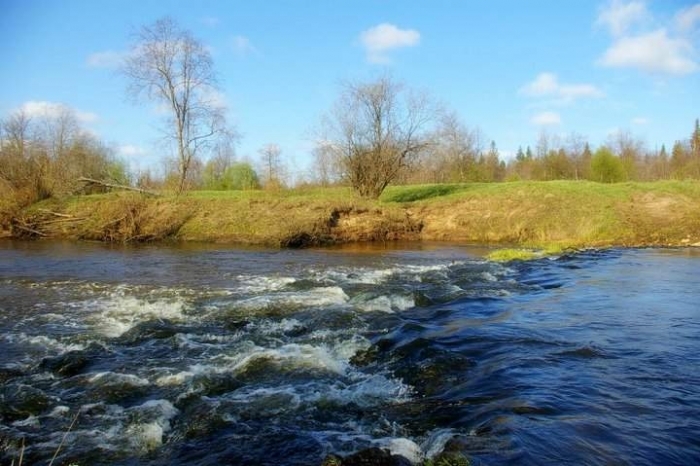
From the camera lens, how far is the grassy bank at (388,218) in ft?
81.8

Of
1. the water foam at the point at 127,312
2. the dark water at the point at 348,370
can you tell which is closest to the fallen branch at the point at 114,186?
the dark water at the point at 348,370

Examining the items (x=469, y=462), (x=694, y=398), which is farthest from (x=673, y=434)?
(x=469, y=462)

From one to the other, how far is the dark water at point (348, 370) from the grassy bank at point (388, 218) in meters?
11.3

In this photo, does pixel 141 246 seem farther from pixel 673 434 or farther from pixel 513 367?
pixel 673 434

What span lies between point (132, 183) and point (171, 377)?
33.6 meters

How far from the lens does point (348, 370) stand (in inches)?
278

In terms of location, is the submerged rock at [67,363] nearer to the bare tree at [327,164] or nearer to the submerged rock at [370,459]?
the submerged rock at [370,459]

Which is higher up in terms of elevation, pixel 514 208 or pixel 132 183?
pixel 132 183

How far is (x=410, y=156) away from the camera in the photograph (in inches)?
1262

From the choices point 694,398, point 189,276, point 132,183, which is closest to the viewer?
point 694,398

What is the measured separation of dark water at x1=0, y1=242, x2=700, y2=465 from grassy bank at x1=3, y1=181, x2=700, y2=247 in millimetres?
11253

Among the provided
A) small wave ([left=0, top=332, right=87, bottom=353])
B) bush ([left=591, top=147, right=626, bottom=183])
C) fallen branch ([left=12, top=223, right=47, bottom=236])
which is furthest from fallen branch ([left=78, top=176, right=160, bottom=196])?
bush ([left=591, top=147, right=626, bottom=183])

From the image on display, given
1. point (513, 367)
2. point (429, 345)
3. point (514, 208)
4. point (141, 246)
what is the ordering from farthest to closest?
point (514, 208) → point (141, 246) → point (429, 345) → point (513, 367)

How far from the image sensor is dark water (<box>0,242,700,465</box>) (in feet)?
16.0
